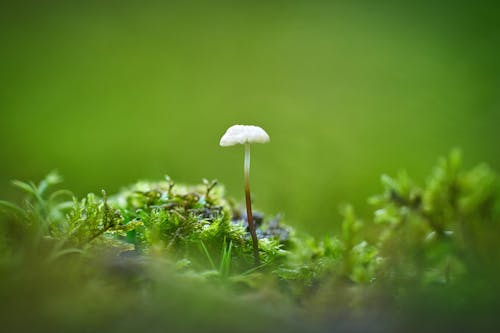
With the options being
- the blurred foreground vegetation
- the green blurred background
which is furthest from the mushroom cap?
the green blurred background

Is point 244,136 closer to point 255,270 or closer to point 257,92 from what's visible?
point 255,270

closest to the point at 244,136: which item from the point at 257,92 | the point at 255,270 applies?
the point at 255,270

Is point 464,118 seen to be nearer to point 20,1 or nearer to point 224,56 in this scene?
point 224,56

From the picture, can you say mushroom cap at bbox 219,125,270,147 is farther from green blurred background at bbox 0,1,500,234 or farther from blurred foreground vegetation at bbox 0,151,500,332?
green blurred background at bbox 0,1,500,234

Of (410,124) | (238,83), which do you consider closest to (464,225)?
(410,124)

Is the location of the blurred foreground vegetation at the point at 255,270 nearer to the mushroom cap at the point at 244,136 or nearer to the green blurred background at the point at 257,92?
the mushroom cap at the point at 244,136

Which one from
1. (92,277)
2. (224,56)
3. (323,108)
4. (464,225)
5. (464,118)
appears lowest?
(92,277)

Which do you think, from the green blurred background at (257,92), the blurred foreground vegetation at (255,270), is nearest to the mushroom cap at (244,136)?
the blurred foreground vegetation at (255,270)
